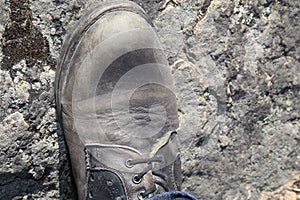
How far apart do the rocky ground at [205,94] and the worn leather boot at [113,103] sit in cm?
4

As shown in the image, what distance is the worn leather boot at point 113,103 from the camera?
4.29 feet

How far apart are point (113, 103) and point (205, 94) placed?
0.31 m

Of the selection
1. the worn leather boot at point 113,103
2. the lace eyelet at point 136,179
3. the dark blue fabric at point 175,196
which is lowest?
the dark blue fabric at point 175,196

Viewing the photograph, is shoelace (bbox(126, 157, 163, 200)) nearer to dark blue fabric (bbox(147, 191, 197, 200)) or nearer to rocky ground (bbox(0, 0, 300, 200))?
dark blue fabric (bbox(147, 191, 197, 200))

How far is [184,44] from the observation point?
4.82 ft

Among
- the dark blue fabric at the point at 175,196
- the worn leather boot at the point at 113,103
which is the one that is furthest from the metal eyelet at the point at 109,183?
the dark blue fabric at the point at 175,196

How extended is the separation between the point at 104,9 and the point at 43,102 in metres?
0.26

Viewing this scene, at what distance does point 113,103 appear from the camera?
51.6 inches

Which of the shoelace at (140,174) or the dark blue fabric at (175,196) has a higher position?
the shoelace at (140,174)

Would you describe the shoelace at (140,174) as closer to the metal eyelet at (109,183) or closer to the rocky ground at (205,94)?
the metal eyelet at (109,183)

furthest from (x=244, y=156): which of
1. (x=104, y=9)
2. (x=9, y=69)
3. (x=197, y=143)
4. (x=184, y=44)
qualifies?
(x=9, y=69)

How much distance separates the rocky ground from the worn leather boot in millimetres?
43

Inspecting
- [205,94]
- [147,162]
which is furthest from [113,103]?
[205,94]

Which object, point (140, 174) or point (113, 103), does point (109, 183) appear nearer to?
point (140, 174)
